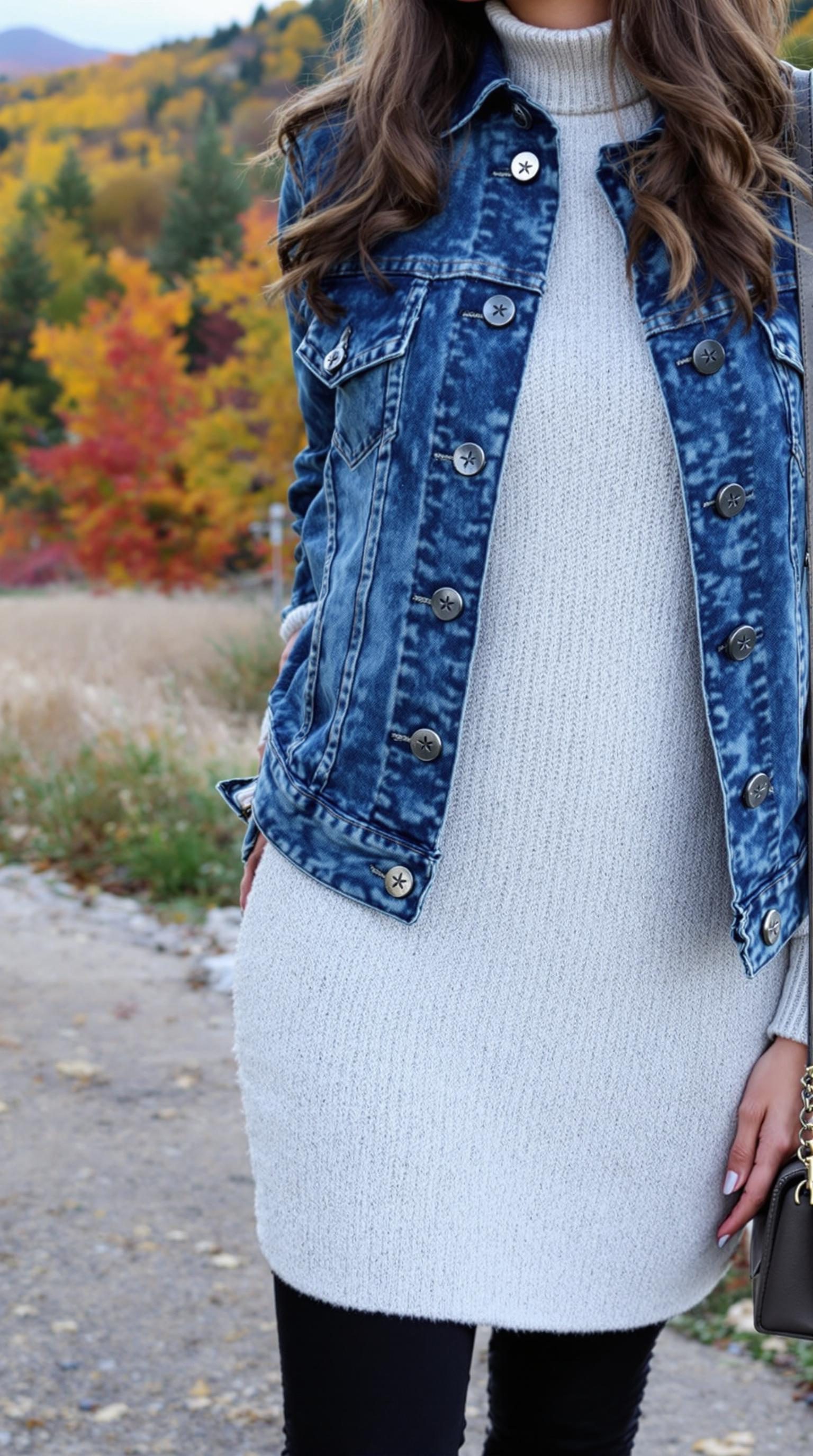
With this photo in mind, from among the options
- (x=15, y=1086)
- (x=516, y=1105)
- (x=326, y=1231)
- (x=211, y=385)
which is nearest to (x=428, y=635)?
(x=516, y=1105)

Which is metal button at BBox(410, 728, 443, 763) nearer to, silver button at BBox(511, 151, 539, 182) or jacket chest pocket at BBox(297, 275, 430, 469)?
jacket chest pocket at BBox(297, 275, 430, 469)

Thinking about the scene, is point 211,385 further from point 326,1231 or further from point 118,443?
point 326,1231

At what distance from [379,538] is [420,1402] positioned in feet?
2.69

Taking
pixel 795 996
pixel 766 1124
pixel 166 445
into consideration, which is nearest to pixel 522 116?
pixel 795 996

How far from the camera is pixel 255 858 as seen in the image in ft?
5.32

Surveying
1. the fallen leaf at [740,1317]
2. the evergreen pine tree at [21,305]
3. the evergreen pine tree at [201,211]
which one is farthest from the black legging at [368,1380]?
the evergreen pine tree at [21,305]

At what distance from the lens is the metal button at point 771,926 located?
1406 mm

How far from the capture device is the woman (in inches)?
54.2

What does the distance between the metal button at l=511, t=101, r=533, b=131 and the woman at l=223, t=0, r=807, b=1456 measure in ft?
0.07

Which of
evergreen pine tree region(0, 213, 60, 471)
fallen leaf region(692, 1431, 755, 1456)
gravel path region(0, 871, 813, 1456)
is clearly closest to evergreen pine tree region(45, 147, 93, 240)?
evergreen pine tree region(0, 213, 60, 471)

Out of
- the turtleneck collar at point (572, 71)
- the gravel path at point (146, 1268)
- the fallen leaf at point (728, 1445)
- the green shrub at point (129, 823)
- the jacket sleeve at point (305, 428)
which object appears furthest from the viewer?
the green shrub at point (129, 823)

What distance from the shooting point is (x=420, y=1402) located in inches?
52.3

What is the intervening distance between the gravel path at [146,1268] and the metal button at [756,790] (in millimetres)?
1897

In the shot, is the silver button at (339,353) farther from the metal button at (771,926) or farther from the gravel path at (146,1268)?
the gravel path at (146,1268)
